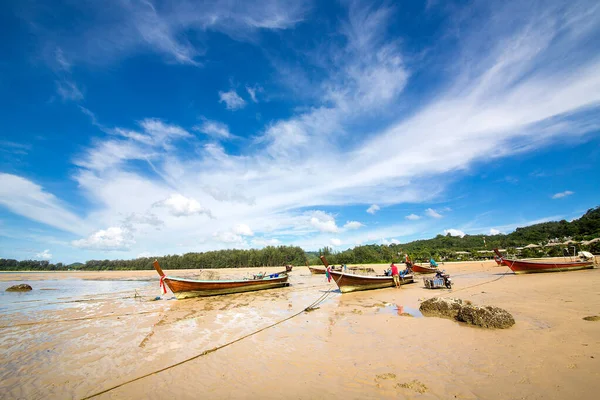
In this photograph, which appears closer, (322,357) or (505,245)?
(322,357)

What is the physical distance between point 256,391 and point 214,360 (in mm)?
2287

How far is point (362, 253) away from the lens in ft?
253

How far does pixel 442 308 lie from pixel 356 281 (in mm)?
8668

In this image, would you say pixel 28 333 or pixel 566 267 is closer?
pixel 28 333

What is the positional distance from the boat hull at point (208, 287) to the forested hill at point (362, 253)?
51.3 metres

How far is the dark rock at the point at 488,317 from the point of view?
7.65m

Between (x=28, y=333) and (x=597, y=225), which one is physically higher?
(x=597, y=225)

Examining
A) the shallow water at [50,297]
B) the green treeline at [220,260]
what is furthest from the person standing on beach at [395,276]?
the green treeline at [220,260]

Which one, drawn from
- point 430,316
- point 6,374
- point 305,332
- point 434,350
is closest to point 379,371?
point 434,350

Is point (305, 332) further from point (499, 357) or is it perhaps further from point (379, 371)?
point (499, 357)

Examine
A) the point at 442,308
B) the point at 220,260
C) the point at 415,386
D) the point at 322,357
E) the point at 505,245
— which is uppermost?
the point at 505,245

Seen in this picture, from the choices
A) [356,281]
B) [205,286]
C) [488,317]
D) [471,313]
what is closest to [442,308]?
[471,313]

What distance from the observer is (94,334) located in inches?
387

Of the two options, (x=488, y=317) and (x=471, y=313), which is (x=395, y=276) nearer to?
(x=471, y=313)
